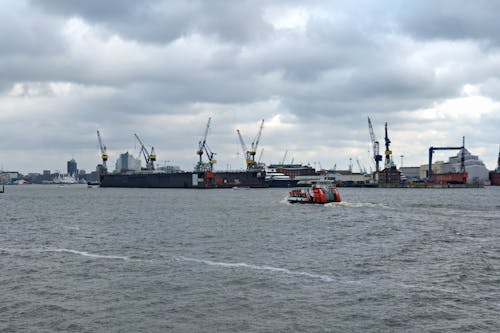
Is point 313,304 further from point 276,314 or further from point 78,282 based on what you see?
point 78,282

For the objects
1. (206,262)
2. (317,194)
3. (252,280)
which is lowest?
(252,280)

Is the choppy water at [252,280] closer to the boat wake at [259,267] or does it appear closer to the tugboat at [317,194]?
the boat wake at [259,267]

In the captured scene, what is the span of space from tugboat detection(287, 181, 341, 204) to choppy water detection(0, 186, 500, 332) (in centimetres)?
5208

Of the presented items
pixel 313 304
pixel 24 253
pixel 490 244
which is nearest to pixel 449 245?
pixel 490 244

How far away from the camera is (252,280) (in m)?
33.9

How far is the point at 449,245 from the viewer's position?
49.2m

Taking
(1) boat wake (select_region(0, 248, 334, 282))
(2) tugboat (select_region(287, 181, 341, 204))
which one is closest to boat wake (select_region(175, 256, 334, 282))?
(1) boat wake (select_region(0, 248, 334, 282))

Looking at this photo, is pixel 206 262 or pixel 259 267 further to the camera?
pixel 206 262

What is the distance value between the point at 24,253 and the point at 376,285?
1250 inches

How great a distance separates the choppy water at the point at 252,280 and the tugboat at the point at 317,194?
5208cm

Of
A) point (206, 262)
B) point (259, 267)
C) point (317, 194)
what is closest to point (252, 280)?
point (259, 267)

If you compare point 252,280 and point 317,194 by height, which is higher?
point 317,194

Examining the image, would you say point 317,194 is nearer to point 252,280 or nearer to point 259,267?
point 259,267

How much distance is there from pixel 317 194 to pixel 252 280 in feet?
269
